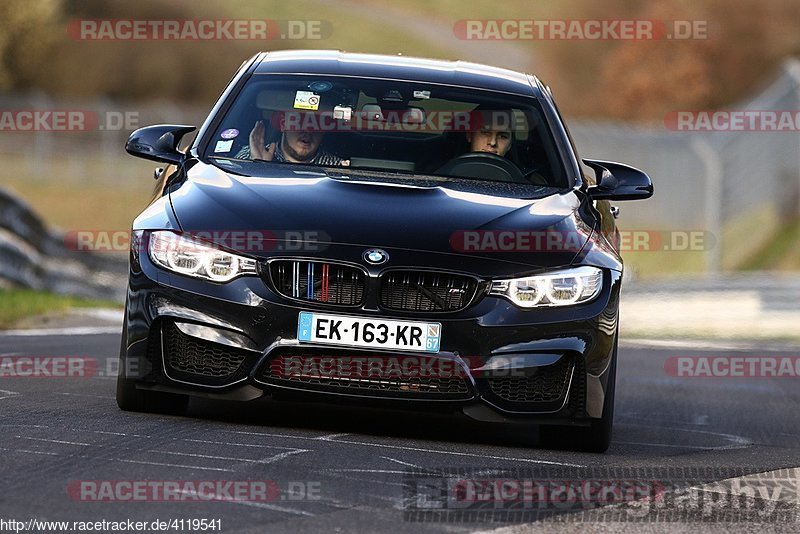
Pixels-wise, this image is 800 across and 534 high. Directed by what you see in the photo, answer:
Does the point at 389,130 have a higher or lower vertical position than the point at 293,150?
higher

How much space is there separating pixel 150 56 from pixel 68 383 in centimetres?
6017

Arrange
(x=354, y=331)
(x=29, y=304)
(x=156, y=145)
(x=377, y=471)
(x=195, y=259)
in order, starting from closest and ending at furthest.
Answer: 1. (x=377, y=471)
2. (x=354, y=331)
3. (x=195, y=259)
4. (x=156, y=145)
5. (x=29, y=304)

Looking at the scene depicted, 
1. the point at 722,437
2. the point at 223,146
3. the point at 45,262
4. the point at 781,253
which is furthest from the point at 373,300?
the point at 781,253

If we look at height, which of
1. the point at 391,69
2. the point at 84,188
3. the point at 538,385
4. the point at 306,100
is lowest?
the point at 538,385

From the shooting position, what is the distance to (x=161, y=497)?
563 cm

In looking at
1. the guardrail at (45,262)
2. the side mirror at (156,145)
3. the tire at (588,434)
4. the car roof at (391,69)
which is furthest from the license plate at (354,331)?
the guardrail at (45,262)

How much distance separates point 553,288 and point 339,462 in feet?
4.00

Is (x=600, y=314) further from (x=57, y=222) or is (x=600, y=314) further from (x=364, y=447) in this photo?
(x=57, y=222)

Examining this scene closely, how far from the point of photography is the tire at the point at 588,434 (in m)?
7.42

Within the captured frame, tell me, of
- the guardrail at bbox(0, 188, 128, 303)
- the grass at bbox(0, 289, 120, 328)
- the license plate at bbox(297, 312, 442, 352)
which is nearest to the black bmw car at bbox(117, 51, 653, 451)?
the license plate at bbox(297, 312, 442, 352)

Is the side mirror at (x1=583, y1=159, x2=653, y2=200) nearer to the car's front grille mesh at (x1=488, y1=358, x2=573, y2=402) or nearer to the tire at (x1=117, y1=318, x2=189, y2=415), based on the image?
the car's front grille mesh at (x1=488, y1=358, x2=573, y2=402)

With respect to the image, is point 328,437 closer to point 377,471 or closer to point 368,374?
point 368,374

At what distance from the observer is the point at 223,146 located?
27.5 ft

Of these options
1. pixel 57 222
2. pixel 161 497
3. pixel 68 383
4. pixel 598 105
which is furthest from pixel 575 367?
pixel 598 105
